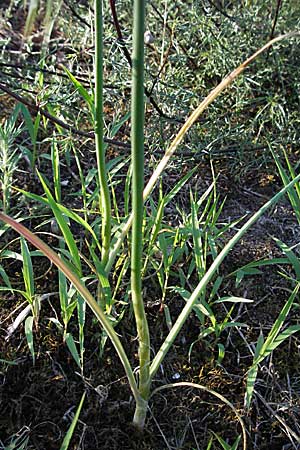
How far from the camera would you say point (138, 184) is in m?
0.86

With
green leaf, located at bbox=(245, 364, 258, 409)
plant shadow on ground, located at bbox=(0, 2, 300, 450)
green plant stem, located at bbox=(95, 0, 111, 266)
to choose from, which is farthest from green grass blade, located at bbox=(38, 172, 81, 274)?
green leaf, located at bbox=(245, 364, 258, 409)

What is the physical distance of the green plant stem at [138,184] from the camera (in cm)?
77

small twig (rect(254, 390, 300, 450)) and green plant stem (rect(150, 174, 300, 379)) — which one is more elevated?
green plant stem (rect(150, 174, 300, 379))

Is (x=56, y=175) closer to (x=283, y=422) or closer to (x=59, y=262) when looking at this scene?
(x=59, y=262)

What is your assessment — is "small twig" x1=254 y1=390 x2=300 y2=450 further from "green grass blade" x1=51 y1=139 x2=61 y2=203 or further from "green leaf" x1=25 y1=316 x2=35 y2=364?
Answer: "green grass blade" x1=51 y1=139 x2=61 y2=203

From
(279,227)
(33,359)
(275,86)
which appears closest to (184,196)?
(279,227)

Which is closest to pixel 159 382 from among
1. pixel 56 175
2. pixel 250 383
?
pixel 250 383

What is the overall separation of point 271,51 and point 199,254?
2.50ft

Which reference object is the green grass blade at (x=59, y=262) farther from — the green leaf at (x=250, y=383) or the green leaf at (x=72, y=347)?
the green leaf at (x=250, y=383)

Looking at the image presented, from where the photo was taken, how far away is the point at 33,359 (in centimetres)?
113

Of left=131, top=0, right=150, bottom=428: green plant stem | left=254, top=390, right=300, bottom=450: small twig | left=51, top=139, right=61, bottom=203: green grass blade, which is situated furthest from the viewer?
left=51, top=139, right=61, bottom=203: green grass blade

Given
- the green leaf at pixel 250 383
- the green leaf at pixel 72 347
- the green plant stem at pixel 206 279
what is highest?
the green plant stem at pixel 206 279

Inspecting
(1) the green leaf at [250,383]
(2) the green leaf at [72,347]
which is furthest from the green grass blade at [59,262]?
(1) the green leaf at [250,383]

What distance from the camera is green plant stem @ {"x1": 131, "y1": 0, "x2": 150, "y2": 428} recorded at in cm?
77
